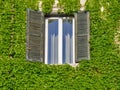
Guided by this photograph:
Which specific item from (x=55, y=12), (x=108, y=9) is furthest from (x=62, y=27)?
(x=108, y=9)

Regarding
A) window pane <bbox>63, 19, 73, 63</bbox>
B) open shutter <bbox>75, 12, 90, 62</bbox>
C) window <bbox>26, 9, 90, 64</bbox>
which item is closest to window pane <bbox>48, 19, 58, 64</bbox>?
window <bbox>26, 9, 90, 64</bbox>

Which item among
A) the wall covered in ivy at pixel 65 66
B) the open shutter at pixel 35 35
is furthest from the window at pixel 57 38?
the wall covered in ivy at pixel 65 66

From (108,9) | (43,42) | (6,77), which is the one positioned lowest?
(6,77)

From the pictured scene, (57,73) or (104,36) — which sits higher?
(104,36)

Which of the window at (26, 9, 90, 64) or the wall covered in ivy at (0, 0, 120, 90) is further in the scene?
the window at (26, 9, 90, 64)

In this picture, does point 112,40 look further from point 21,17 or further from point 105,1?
point 21,17

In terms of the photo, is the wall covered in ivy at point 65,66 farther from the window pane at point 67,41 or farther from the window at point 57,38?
the window pane at point 67,41

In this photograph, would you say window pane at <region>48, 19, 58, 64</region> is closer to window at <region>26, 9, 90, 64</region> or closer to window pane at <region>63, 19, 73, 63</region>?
window at <region>26, 9, 90, 64</region>
